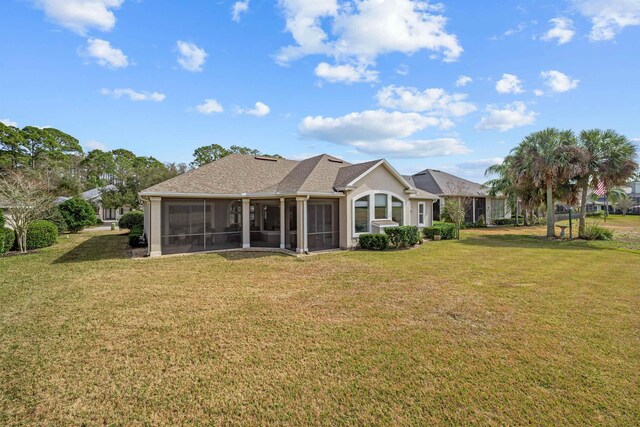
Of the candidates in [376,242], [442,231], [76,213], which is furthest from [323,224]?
[76,213]

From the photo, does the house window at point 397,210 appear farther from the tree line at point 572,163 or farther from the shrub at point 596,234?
the shrub at point 596,234

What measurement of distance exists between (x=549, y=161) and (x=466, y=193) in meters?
10.8

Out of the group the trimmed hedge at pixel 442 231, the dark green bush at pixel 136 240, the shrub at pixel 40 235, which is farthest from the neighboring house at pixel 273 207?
the shrub at pixel 40 235

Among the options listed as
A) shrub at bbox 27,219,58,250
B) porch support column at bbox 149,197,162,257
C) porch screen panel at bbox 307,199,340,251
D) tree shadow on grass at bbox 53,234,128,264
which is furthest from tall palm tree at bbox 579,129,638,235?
shrub at bbox 27,219,58,250

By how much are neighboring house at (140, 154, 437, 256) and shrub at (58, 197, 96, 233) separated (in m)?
13.6

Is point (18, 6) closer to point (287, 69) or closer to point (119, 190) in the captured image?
point (287, 69)

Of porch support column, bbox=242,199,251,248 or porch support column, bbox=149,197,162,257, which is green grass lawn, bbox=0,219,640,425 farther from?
porch support column, bbox=242,199,251,248

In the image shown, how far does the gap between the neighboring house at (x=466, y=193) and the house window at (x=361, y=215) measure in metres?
15.8

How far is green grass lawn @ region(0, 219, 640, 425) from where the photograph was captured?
12.0ft

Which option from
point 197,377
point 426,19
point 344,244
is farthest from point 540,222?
point 197,377

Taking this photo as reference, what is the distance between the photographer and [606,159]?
19.4 metres

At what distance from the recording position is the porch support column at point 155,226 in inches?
533

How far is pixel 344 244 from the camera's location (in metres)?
16.0

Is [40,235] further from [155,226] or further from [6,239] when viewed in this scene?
[155,226]
